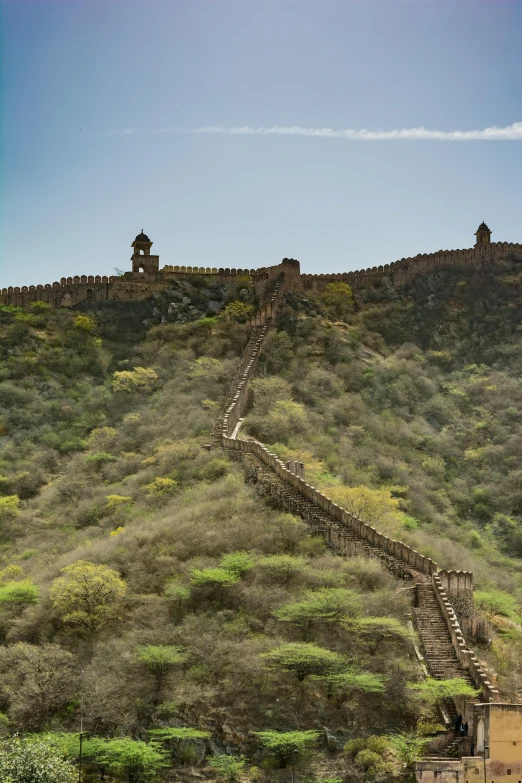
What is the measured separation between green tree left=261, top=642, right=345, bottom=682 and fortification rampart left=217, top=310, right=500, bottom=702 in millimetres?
3318

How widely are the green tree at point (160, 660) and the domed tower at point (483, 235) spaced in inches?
1940

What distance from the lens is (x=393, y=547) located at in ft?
111

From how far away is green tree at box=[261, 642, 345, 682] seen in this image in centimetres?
2758

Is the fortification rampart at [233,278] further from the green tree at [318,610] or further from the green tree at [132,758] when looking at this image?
the green tree at [132,758]

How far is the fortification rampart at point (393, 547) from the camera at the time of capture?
28.0 meters

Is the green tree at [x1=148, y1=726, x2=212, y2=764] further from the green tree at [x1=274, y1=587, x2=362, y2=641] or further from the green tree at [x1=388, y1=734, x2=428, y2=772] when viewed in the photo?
the green tree at [x1=388, y1=734, x2=428, y2=772]

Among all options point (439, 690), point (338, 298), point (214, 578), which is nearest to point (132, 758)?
point (214, 578)

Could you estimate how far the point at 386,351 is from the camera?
208 feet

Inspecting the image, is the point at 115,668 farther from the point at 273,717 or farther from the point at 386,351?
the point at 386,351

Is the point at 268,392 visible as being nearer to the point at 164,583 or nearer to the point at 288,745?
the point at 164,583

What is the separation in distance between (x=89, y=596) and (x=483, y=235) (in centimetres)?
4811

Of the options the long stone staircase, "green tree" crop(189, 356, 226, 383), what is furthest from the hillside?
the long stone staircase

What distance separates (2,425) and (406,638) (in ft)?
96.7

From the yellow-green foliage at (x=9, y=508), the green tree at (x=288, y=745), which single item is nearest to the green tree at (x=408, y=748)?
the green tree at (x=288, y=745)
